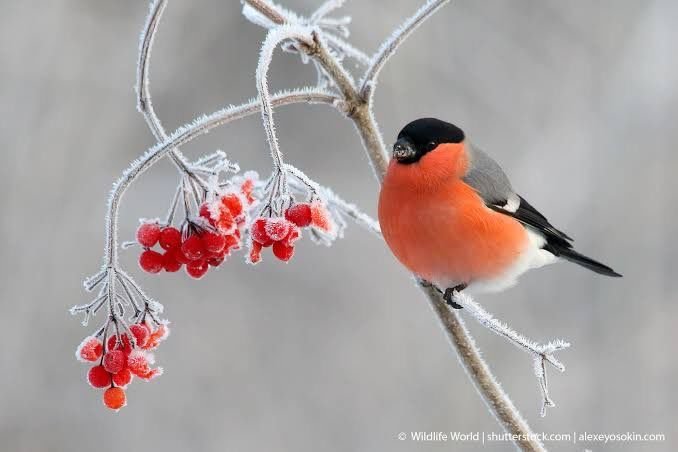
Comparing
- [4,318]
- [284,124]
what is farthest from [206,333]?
[284,124]

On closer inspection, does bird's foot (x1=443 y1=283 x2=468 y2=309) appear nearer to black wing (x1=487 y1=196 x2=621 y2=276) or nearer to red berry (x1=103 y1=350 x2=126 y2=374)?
black wing (x1=487 y1=196 x2=621 y2=276)

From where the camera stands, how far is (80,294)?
173 inches

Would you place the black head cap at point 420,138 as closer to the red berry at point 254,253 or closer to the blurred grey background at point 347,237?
the red berry at point 254,253

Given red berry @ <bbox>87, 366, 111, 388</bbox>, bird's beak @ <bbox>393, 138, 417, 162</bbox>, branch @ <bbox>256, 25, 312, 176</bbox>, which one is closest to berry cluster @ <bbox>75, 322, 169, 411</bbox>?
red berry @ <bbox>87, 366, 111, 388</bbox>

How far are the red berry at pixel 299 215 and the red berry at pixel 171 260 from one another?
180 millimetres

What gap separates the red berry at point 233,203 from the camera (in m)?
1.15

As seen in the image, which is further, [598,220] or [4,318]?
[598,220]

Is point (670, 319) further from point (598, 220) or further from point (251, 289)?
point (251, 289)

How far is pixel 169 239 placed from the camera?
1.17 m

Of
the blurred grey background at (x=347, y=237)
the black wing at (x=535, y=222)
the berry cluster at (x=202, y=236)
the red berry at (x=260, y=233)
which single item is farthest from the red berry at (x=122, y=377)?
the blurred grey background at (x=347, y=237)

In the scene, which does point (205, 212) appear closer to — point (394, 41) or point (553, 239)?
point (394, 41)

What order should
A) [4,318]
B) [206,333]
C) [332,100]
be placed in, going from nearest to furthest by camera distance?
1. [332,100]
2. [4,318]
3. [206,333]

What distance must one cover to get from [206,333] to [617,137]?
292cm

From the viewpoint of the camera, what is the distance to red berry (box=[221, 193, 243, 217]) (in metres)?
1.15
